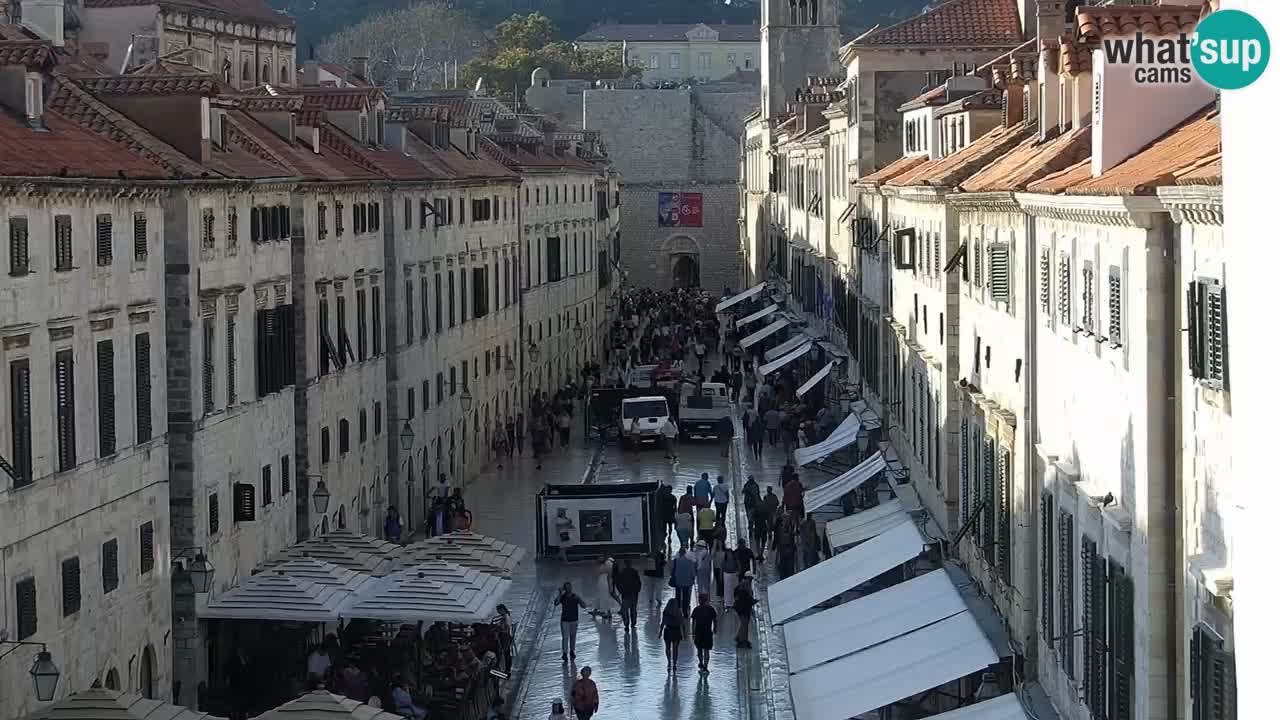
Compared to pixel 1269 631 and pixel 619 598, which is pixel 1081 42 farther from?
pixel 1269 631

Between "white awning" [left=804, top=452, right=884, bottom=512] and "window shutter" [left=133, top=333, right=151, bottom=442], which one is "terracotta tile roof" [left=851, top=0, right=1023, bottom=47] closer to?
"white awning" [left=804, top=452, right=884, bottom=512]

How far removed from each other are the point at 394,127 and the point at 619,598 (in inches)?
756

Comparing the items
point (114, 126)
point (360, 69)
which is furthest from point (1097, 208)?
point (360, 69)

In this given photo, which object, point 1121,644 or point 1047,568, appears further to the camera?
point 1047,568

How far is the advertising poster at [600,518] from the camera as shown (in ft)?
136

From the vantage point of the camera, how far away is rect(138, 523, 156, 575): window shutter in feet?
95.3

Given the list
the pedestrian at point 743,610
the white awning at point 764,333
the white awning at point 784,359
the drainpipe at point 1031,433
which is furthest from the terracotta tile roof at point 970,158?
the white awning at point 764,333

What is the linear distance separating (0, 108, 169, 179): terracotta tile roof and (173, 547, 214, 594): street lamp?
501 cm

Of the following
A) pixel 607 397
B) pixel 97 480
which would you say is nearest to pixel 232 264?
pixel 97 480

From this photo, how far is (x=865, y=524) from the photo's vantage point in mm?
35781

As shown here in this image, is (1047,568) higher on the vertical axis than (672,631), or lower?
higher

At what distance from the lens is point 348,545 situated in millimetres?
34781

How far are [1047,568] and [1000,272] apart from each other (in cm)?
506

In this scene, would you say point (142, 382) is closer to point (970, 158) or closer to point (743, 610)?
point (743, 610)
